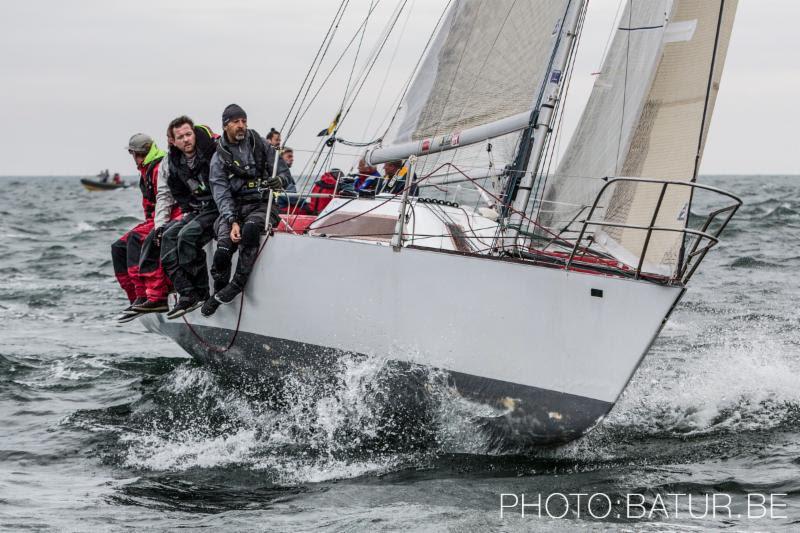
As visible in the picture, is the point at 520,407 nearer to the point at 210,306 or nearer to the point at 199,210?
the point at 210,306

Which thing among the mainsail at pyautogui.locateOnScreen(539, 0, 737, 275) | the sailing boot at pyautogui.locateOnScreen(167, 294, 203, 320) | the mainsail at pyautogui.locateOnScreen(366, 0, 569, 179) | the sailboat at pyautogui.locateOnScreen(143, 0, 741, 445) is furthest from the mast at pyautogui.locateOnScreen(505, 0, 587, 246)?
the sailing boot at pyautogui.locateOnScreen(167, 294, 203, 320)

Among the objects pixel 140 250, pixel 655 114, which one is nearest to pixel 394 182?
pixel 140 250

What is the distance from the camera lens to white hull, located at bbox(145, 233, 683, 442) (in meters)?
5.66

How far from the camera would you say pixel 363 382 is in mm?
6371

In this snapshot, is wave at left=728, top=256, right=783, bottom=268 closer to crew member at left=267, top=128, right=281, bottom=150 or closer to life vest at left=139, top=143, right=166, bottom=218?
crew member at left=267, top=128, right=281, bottom=150

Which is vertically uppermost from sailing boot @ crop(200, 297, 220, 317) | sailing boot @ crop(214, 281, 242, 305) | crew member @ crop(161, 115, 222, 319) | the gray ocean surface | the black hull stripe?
crew member @ crop(161, 115, 222, 319)

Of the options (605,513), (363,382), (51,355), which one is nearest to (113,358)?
(51,355)

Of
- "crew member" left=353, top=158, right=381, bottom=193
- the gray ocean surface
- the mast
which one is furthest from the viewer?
"crew member" left=353, top=158, right=381, bottom=193

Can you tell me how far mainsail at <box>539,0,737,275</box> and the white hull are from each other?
694 mm

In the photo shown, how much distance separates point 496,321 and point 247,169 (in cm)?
230

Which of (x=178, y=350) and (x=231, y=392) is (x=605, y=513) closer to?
(x=231, y=392)

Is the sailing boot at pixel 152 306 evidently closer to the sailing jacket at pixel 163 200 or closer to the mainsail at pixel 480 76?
the sailing jacket at pixel 163 200

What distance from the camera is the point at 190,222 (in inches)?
282

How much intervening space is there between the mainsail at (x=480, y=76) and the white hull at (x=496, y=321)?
172 centimetres
